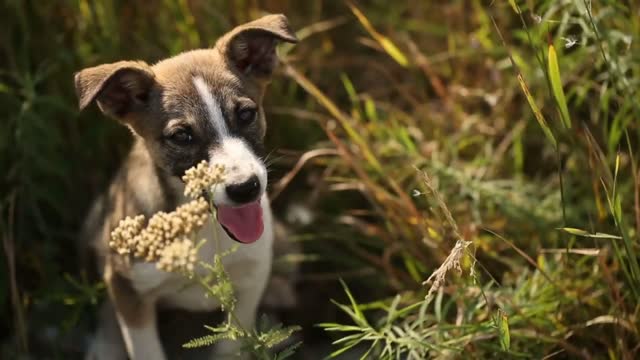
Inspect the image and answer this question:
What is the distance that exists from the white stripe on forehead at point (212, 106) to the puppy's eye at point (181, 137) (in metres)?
0.10

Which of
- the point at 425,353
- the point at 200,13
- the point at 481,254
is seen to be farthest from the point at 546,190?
the point at 200,13

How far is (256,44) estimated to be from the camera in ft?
11.7

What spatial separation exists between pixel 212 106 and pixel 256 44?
443 millimetres

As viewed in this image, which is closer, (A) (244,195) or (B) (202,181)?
(B) (202,181)

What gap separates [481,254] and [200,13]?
1.83 meters

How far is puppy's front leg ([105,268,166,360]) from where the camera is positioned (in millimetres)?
3568

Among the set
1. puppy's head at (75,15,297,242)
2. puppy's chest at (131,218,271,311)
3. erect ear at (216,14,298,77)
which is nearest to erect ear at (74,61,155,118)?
puppy's head at (75,15,297,242)

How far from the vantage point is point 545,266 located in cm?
374

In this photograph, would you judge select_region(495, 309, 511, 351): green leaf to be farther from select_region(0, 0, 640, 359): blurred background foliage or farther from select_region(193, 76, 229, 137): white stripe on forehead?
select_region(193, 76, 229, 137): white stripe on forehead

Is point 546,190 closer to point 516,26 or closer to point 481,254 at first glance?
point 481,254

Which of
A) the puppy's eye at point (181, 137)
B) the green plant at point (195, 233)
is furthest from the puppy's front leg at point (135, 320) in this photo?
the green plant at point (195, 233)

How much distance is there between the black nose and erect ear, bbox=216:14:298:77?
578 millimetres

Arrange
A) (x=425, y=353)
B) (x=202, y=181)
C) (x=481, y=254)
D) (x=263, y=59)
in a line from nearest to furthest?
(x=202, y=181), (x=425, y=353), (x=263, y=59), (x=481, y=254)

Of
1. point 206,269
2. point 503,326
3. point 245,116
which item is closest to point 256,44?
point 245,116
